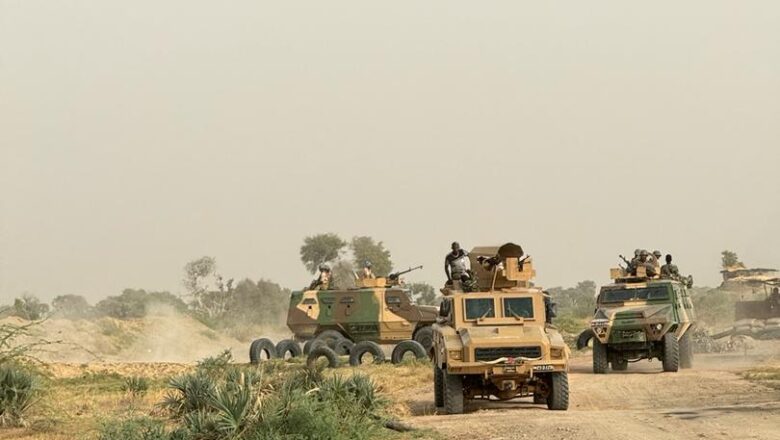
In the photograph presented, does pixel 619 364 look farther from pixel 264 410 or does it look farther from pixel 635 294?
pixel 264 410

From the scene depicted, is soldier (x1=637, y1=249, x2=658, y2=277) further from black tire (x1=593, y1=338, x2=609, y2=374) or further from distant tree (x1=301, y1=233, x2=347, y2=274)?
distant tree (x1=301, y1=233, x2=347, y2=274)

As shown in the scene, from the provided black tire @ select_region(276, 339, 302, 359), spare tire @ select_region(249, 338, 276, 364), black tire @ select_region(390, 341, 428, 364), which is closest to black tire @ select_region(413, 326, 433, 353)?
black tire @ select_region(390, 341, 428, 364)

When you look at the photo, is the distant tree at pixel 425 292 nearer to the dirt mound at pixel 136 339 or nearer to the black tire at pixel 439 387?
the dirt mound at pixel 136 339

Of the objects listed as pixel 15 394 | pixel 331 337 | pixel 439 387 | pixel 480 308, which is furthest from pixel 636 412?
pixel 331 337

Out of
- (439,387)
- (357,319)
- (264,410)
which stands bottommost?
(264,410)

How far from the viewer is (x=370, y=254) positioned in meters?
73.2

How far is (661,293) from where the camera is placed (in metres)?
23.2

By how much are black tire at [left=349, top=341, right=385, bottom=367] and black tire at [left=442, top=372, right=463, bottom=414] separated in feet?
33.7

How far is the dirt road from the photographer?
1275 cm

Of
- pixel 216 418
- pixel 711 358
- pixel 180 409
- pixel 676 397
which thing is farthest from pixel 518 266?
pixel 711 358

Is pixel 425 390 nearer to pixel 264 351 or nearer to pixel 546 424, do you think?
pixel 546 424

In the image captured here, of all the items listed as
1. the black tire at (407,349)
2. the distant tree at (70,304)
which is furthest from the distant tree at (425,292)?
the black tire at (407,349)

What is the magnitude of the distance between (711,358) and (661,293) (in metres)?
8.27

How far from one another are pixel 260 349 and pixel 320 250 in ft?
155
